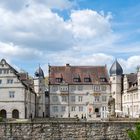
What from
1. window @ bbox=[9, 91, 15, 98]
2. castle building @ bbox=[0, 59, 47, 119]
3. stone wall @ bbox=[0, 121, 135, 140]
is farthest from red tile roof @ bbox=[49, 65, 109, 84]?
stone wall @ bbox=[0, 121, 135, 140]

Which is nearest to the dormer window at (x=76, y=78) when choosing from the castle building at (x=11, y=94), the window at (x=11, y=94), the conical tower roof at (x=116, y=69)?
the conical tower roof at (x=116, y=69)

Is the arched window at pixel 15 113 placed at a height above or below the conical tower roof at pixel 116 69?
below

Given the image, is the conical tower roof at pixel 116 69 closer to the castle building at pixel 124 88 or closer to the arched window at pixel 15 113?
the castle building at pixel 124 88

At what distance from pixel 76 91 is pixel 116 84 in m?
8.94

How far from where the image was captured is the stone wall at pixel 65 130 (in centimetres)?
2923

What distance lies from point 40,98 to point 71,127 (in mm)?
63478

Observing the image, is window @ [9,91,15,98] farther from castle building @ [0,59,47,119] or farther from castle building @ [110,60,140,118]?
castle building @ [110,60,140,118]

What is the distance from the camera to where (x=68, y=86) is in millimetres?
94500

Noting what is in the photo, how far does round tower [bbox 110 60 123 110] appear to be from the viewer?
94438mm

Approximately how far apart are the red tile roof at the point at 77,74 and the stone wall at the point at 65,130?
6422cm

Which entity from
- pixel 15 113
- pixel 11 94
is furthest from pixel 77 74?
pixel 15 113

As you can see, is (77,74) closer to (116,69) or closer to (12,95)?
(116,69)

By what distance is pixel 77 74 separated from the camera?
95.2 meters

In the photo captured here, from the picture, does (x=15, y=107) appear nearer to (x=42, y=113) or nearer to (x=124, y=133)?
(x=42, y=113)
